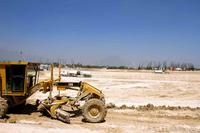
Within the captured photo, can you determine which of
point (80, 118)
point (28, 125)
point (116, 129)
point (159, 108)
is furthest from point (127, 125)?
point (159, 108)

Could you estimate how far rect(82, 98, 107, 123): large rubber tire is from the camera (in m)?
15.2

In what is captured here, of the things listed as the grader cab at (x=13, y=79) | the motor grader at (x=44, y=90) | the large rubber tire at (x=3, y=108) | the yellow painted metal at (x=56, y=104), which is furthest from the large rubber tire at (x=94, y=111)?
the large rubber tire at (x=3, y=108)

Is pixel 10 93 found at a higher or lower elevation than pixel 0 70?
lower

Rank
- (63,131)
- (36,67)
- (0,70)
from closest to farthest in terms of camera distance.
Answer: (63,131), (0,70), (36,67)

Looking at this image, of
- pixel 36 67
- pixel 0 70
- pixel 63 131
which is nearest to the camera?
pixel 63 131

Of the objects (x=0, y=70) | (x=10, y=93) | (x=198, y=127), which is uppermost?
(x=0, y=70)

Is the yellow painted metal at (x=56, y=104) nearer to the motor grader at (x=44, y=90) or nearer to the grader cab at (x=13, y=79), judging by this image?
the motor grader at (x=44, y=90)

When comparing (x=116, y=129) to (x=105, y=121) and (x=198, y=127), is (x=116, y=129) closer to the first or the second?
(x=105, y=121)

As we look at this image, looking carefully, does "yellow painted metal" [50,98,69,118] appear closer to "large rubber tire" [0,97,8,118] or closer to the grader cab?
the grader cab

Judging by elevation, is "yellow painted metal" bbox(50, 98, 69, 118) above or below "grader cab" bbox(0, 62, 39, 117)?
below

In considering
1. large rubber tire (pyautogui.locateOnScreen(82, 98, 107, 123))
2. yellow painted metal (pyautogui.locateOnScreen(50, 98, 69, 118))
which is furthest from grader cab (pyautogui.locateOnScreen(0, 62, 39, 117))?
large rubber tire (pyautogui.locateOnScreen(82, 98, 107, 123))

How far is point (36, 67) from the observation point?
58.0 feet

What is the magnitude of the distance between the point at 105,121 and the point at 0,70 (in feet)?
17.7

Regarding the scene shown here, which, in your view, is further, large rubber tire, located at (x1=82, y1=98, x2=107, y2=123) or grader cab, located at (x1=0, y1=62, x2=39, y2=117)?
grader cab, located at (x1=0, y1=62, x2=39, y2=117)
